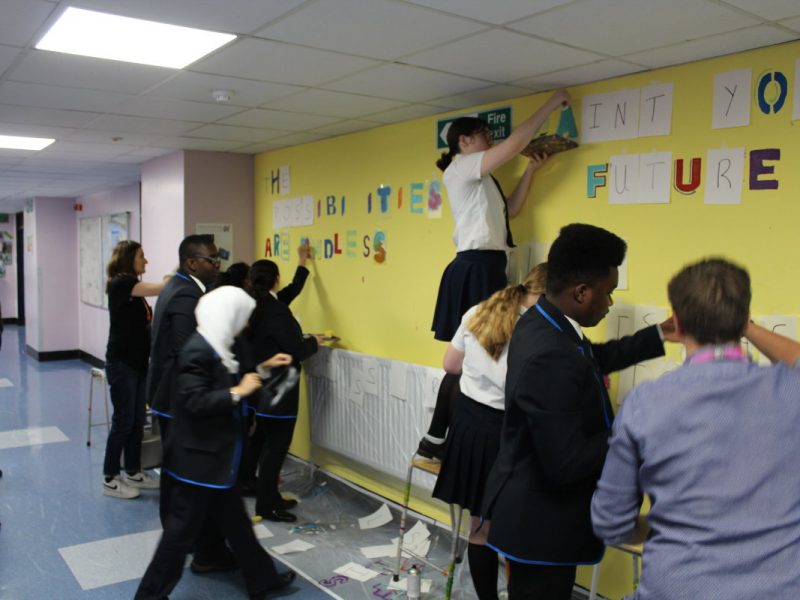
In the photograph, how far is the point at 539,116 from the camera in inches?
110

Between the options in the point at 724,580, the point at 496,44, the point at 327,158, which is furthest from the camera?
the point at 327,158

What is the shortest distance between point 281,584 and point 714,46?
2740mm

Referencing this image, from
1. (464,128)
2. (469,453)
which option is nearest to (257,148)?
(464,128)

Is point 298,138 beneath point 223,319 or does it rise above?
above

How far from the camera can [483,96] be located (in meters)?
3.14

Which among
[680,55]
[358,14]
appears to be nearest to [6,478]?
[358,14]

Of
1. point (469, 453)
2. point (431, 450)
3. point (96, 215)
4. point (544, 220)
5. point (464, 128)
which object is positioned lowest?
point (431, 450)

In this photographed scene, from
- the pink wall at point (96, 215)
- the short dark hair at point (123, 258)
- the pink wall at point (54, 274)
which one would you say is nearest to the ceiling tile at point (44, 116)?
the short dark hair at point (123, 258)

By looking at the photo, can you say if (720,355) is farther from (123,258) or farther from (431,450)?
(123,258)

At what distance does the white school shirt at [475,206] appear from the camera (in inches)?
117

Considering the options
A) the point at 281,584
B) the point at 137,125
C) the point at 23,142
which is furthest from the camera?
the point at 23,142

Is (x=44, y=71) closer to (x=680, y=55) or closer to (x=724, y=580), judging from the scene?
(x=680, y=55)

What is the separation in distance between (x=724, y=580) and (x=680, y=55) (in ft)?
6.27

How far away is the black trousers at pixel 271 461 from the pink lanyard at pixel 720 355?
301cm
